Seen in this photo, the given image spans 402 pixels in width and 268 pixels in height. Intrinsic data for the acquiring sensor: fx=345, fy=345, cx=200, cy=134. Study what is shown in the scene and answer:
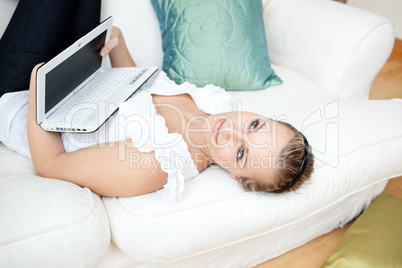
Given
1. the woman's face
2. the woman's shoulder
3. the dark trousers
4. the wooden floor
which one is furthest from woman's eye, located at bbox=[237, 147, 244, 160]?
the dark trousers

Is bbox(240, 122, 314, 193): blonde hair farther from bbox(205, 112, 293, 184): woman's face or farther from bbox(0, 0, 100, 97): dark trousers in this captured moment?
bbox(0, 0, 100, 97): dark trousers

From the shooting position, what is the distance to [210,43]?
142 cm

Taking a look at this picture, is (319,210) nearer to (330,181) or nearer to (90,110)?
(330,181)

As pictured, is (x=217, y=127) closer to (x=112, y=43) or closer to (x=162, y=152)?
(x=162, y=152)

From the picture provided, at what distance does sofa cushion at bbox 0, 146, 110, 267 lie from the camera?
81cm

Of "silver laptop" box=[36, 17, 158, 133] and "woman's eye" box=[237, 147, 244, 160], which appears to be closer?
"silver laptop" box=[36, 17, 158, 133]

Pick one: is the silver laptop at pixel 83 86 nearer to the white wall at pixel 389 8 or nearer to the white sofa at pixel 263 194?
the white sofa at pixel 263 194

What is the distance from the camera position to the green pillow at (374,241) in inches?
47.1

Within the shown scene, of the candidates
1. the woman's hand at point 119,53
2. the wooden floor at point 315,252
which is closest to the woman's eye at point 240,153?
the wooden floor at point 315,252

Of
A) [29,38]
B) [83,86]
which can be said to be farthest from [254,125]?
[29,38]

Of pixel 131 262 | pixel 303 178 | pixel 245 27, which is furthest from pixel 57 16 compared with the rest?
pixel 303 178

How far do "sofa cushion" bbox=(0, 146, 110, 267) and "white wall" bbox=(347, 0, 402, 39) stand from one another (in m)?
2.80

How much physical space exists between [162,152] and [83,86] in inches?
15.5

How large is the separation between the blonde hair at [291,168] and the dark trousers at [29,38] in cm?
82
